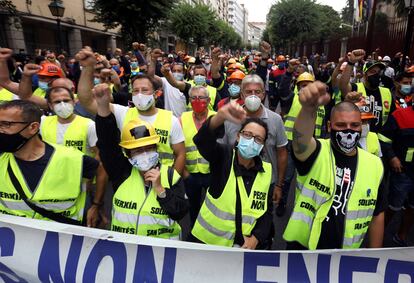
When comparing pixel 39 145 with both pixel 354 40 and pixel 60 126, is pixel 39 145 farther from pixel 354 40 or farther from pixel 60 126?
pixel 354 40

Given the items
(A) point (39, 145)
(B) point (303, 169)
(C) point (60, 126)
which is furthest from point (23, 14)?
(B) point (303, 169)

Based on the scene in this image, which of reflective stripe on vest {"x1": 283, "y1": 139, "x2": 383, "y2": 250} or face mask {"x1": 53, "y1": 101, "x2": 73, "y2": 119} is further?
face mask {"x1": 53, "y1": 101, "x2": 73, "y2": 119}

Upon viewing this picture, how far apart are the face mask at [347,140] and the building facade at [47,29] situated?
48.6 ft

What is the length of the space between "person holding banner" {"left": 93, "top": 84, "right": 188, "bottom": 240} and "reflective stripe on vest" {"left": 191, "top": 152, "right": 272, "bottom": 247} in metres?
0.21

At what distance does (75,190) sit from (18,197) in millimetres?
344

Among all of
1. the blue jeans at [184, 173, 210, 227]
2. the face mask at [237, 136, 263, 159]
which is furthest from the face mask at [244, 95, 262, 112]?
the face mask at [237, 136, 263, 159]

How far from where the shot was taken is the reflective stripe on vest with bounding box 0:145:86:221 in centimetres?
215

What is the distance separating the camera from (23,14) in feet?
53.5

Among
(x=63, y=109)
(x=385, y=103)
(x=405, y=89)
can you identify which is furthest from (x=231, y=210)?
(x=405, y=89)

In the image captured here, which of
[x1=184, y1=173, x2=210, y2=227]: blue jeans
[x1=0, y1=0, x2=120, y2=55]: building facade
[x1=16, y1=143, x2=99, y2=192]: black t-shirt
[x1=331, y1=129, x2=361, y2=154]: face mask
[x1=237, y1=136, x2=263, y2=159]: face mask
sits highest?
[x1=0, y1=0, x2=120, y2=55]: building facade

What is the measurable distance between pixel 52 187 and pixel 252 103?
193cm

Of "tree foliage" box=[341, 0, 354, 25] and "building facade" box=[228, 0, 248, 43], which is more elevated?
"building facade" box=[228, 0, 248, 43]

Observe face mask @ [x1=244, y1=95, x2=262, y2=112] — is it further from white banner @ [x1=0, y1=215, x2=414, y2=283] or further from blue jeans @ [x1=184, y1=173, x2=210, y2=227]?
white banner @ [x1=0, y1=215, x2=414, y2=283]

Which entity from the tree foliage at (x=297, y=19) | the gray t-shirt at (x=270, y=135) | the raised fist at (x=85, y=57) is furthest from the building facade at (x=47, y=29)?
the tree foliage at (x=297, y=19)
